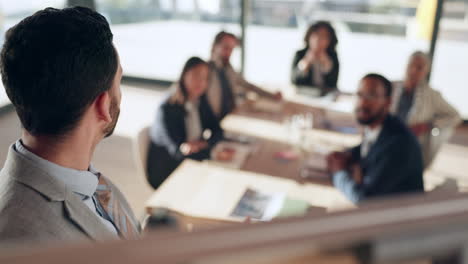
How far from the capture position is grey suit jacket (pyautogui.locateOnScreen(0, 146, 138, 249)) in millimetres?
976

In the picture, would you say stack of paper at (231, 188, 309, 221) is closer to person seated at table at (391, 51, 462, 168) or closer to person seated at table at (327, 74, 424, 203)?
person seated at table at (327, 74, 424, 203)

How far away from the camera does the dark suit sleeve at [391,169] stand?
7.39 feet

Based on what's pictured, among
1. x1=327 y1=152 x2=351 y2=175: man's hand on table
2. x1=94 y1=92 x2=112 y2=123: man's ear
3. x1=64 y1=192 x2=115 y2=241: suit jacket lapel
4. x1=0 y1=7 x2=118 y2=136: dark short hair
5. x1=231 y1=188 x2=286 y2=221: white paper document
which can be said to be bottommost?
x1=231 y1=188 x2=286 y2=221: white paper document

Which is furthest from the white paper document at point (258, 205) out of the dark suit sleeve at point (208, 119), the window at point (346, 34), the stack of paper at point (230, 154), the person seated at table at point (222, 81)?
the window at point (346, 34)

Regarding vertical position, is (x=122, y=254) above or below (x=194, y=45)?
above

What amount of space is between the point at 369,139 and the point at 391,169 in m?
0.29

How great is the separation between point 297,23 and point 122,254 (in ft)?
22.5

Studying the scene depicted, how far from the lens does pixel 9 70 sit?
1.05 meters

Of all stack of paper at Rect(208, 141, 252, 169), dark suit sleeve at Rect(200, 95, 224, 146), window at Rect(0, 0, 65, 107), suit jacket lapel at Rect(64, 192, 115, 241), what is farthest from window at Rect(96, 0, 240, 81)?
suit jacket lapel at Rect(64, 192, 115, 241)

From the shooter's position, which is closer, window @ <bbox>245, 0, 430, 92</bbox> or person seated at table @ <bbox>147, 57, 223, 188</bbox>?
person seated at table @ <bbox>147, 57, 223, 188</bbox>

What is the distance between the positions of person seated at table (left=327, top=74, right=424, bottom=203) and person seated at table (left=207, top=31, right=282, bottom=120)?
1377 mm

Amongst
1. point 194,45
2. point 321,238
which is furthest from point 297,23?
point 321,238

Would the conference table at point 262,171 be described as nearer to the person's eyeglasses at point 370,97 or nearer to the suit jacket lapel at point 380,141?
the suit jacket lapel at point 380,141

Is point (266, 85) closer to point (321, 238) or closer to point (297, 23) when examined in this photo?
point (297, 23)
